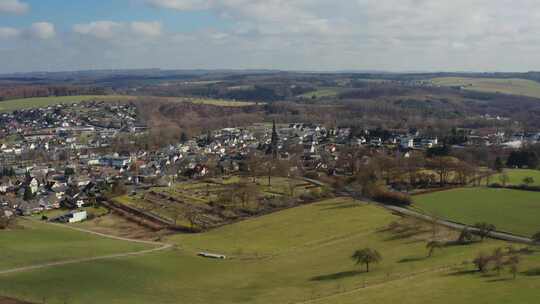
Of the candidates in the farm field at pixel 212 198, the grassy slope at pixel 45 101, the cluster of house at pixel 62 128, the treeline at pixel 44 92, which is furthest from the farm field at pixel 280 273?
the treeline at pixel 44 92

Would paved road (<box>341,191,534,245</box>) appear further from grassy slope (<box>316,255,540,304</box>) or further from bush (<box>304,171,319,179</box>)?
bush (<box>304,171,319,179</box>)

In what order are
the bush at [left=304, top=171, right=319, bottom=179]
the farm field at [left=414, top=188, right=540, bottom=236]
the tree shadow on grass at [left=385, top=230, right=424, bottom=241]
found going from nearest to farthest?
the tree shadow on grass at [left=385, top=230, right=424, bottom=241]
the farm field at [left=414, top=188, right=540, bottom=236]
the bush at [left=304, top=171, right=319, bottom=179]

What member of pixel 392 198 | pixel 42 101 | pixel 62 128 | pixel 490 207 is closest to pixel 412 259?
pixel 490 207

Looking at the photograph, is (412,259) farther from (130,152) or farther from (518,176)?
(130,152)

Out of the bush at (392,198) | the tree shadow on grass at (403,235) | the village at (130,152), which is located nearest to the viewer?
the tree shadow on grass at (403,235)

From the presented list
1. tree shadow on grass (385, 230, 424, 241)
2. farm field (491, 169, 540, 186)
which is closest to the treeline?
farm field (491, 169, 540, 186)

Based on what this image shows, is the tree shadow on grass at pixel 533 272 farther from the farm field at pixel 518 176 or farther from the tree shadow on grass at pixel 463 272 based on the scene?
the farm field at pixel 518 176

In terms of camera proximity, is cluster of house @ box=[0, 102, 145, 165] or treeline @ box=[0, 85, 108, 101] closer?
cluster of house @ box=[0, 102, 145, 165]
